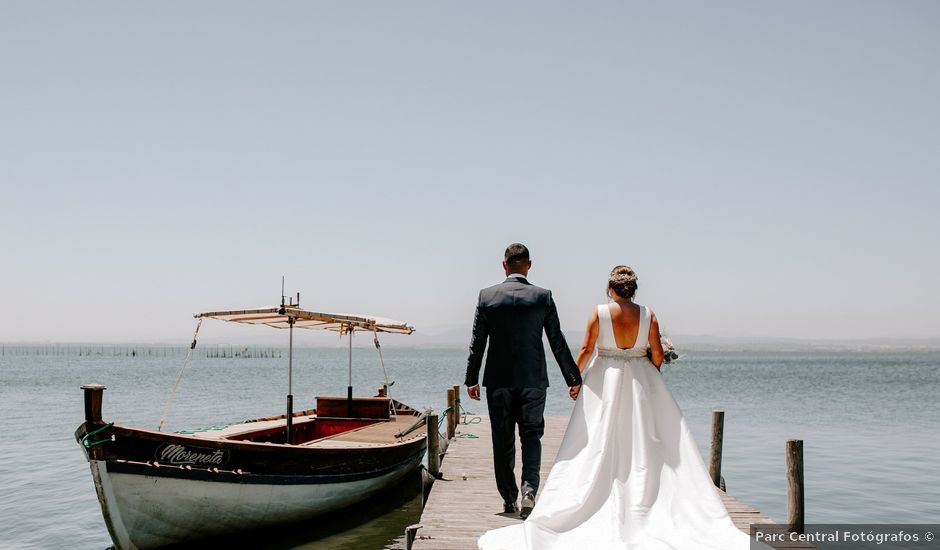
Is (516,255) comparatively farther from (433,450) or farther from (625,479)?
(433,450)

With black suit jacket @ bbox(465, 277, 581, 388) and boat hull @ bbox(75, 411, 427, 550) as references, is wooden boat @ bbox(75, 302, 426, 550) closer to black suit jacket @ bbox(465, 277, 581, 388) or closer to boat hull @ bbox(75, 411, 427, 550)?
boat hull @ bbox(75, 411, 427, 550)

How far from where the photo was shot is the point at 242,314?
12.3m

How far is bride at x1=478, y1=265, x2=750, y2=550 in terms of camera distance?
607 centimetres

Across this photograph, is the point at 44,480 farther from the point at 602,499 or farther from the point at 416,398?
the point at 416,398

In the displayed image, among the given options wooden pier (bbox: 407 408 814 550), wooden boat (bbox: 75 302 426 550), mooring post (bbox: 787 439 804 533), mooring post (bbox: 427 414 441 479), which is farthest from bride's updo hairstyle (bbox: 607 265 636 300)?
wooden boat (bbox: 75 302 426 550)

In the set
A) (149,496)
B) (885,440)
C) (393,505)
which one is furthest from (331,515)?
(885,440)

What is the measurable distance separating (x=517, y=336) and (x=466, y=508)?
281 cm

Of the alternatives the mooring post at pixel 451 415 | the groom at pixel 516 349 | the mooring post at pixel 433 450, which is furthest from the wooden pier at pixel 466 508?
the mooring post at pixel 451 415

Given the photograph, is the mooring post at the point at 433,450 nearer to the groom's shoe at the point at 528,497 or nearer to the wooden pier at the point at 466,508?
the wooden pier at the point at 466,508

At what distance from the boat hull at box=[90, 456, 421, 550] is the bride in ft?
15.8

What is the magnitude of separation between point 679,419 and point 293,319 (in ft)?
27.4

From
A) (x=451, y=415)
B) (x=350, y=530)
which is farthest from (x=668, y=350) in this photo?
(x=451, y=415)

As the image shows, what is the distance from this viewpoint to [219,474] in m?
9.61

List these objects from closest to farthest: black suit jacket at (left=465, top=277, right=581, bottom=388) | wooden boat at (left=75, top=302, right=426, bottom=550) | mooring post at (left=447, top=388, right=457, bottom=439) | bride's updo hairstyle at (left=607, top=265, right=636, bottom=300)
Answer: bride's updo hairstyle at (left=607, top=265, right=636, bottom=300)
black suit jacket at (left=465, top=277, right=581, bottom=388)
wooden boat at (left=75, top=302, right=426, bottom=550)
mooring post at (left=447, top=388, right=457, bottom=439)
